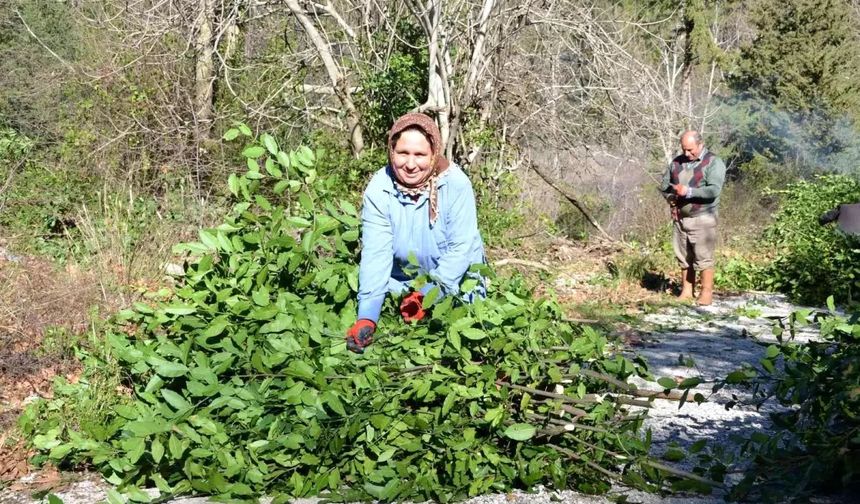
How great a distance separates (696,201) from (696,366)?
367 cm

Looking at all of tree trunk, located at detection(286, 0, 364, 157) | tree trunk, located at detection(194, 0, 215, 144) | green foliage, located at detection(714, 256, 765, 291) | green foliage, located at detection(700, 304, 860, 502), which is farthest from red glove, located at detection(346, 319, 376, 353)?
green foliage, located at detection(714, 256, 765, 291)

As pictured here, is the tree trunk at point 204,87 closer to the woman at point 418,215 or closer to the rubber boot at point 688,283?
the rubber boot at point 688,283

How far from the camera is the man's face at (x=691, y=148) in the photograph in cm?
872

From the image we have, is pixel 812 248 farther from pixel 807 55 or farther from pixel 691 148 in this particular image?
pixel 807 55

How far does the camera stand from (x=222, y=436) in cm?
354

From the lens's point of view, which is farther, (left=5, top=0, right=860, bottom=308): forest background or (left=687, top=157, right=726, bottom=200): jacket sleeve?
(left=5, top=0, right=860, bottom=308): forest background

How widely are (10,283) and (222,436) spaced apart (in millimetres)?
3568

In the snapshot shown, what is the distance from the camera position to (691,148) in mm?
8750

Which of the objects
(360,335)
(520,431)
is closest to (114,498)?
(360,335)

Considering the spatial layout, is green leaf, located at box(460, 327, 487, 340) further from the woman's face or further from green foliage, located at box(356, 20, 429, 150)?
green foliage, located at box(356, 20, 429, 150)

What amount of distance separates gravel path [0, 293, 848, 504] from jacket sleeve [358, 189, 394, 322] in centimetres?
91

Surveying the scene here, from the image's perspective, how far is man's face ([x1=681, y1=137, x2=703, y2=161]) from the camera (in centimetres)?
872

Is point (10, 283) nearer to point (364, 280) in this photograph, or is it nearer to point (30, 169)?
point (364, 280)

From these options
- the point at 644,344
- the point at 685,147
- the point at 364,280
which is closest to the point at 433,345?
the point at 364,280
